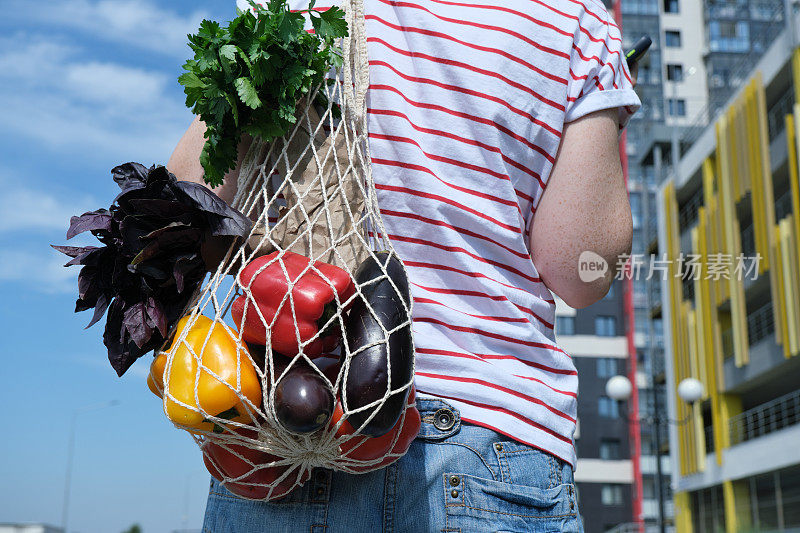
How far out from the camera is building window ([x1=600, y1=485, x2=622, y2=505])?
49.6 metres

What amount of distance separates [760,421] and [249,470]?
27.5m

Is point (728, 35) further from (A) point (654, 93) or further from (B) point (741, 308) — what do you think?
(B) point (741, 308)

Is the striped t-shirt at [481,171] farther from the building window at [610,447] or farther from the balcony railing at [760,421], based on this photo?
the building window at [610,447]

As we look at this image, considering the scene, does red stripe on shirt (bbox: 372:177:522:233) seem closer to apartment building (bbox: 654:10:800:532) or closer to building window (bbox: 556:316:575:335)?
apartment building (bbox: 654:10:800:532)

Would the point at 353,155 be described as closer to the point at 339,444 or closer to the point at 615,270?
the point at 339,444

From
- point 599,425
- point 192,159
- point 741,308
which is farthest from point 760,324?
point 192,159

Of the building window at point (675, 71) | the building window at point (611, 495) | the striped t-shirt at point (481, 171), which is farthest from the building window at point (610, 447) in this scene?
the striped t-shirt at point (481, 171)

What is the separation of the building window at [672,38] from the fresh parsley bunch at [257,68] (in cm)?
5565

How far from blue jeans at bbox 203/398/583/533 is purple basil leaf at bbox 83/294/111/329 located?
0.42 m

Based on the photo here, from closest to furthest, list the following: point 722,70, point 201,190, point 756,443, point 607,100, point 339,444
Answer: point 339,444 < point 201,190 < point 607,100 < point 756,443 < point 722,70

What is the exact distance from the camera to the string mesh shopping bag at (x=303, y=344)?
4.35ft

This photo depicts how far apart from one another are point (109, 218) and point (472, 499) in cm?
84

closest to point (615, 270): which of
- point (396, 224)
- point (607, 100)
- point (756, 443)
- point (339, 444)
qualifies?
point (607, 100)

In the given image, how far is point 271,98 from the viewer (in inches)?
61.8
